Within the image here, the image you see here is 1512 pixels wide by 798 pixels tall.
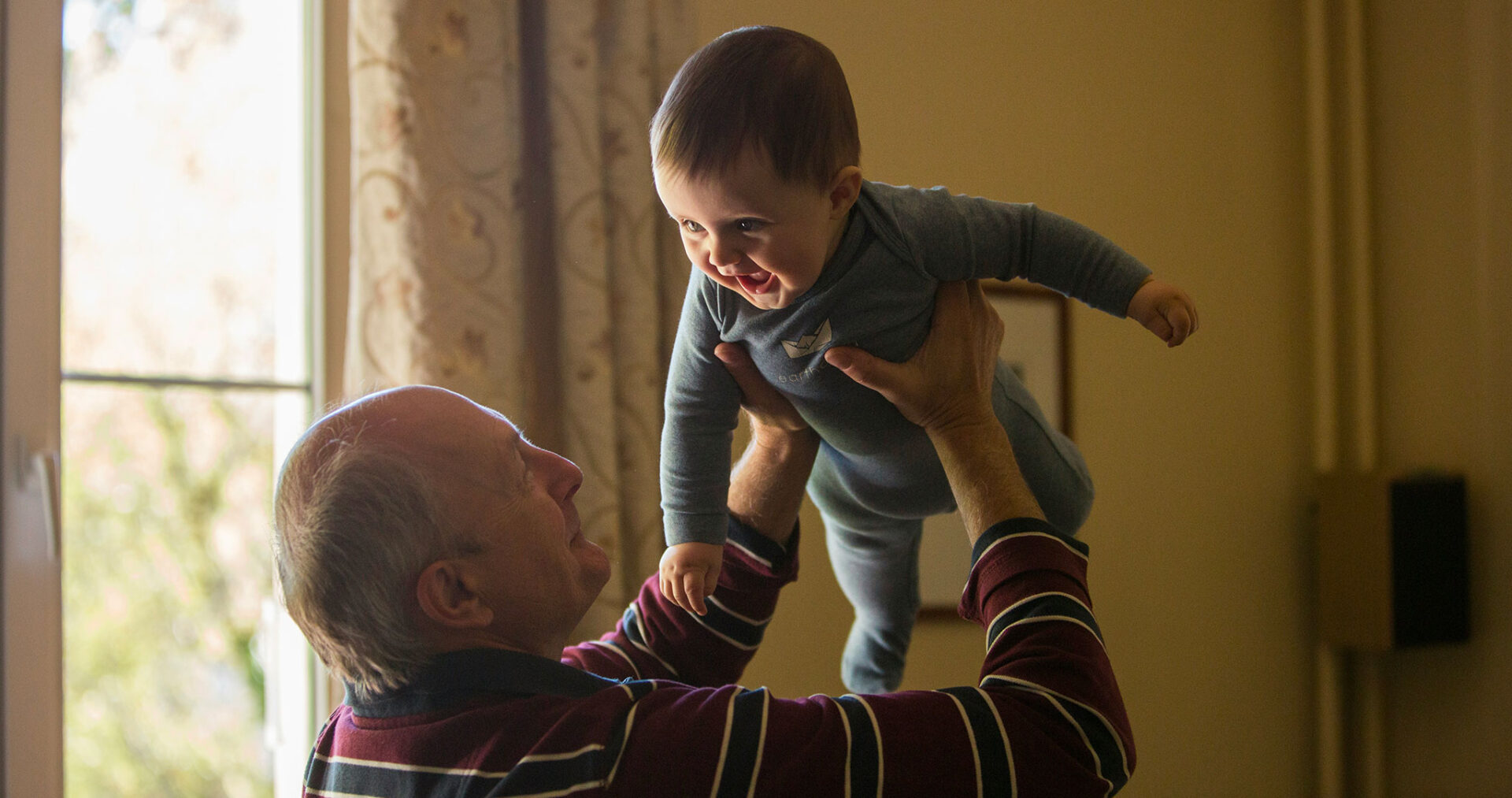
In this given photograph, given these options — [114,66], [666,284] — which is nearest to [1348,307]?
[666,284]

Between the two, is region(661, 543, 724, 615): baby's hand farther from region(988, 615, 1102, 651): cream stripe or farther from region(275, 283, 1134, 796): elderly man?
region(988, 615, 1102, 651): cream stripe

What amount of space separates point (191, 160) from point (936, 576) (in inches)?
71.7

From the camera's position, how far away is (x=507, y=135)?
6.78ft

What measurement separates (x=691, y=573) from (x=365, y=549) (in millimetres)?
345

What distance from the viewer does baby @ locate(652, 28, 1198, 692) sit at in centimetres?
101

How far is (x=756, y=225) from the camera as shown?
104 centimetres

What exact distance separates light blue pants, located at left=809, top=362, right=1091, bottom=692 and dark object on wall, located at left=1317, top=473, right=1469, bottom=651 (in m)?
1.88

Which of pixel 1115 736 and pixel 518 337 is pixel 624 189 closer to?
pixel 518 337

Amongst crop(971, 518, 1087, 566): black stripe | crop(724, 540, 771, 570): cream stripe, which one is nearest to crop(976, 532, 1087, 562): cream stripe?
crop(971, 518, 1087, 566): black stripe

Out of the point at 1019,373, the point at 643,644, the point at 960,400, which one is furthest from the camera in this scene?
the point at 1019,373

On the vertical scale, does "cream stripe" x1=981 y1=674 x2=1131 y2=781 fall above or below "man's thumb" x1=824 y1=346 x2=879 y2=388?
below

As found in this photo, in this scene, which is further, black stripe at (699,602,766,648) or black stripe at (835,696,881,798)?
black stripe at (699,602,766,648)

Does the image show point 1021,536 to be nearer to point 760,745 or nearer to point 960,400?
point 960,400

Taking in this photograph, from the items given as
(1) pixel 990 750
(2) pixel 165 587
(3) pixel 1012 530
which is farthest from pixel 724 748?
(2) pixel 165 587
